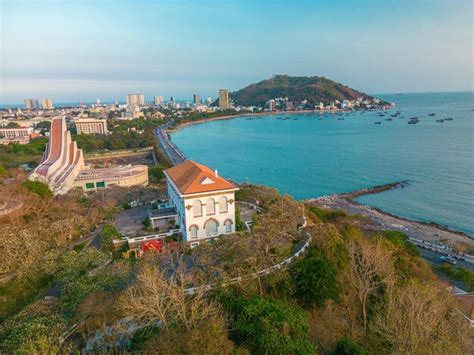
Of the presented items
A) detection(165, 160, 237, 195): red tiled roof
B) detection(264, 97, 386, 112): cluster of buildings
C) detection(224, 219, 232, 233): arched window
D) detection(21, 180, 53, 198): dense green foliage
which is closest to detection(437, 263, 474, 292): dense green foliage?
detection(224, 219, 232, 233): arched window

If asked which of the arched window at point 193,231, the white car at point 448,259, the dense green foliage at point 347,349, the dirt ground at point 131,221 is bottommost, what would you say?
the white car at point 448,259

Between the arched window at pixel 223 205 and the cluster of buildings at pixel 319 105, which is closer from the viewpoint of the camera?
the arched window at pixel 223 205

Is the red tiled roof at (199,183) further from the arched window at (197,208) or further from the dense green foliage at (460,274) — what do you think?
the dense green foliage at (460,274)

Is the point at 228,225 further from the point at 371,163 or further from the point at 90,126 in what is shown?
the point at 90,126

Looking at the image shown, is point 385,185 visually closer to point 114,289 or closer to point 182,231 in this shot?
point 182,231

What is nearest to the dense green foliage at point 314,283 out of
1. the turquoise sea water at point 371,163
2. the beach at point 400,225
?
the beach at point 400,225

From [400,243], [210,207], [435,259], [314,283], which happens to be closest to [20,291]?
[210,207]

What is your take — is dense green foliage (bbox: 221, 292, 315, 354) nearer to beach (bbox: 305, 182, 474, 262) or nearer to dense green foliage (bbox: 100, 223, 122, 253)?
dense green foliage (bbox: 100, 223, 122, 253)
